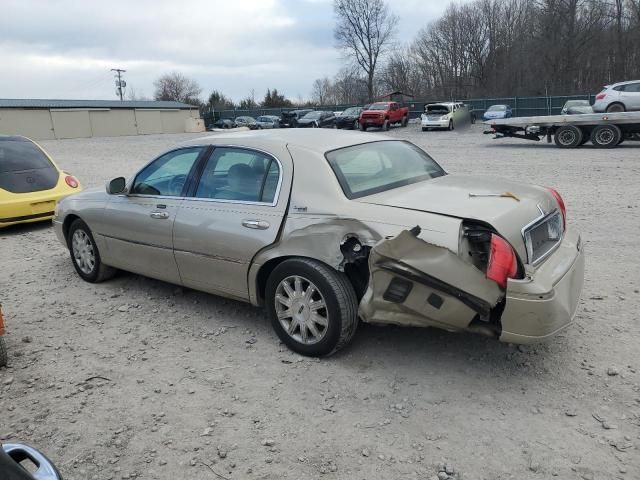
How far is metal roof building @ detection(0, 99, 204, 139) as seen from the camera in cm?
Answer: 4347

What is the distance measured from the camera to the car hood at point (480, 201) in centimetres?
322

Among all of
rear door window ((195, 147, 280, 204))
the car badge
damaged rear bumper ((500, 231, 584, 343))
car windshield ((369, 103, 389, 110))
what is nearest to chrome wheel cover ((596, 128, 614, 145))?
the car badge

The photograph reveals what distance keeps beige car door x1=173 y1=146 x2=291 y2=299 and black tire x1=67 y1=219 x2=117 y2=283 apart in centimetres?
140

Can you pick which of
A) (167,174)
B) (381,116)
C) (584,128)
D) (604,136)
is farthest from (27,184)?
(381,116)

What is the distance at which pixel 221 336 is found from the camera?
4.24m

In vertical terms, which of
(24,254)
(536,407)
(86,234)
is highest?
(86,234)

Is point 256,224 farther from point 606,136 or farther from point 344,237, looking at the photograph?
point 606,136

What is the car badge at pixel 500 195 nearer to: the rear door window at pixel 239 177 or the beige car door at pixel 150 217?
the rear door window at pixel 239 177

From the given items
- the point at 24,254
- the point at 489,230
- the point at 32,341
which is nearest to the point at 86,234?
the point at 32,341

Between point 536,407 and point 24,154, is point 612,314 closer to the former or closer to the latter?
point 536,407

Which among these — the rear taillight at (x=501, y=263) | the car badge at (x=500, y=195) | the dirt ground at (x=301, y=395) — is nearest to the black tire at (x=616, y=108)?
the dirt ground at (x=301, y=395)

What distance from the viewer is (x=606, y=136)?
17797 mm

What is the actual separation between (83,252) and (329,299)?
329cm

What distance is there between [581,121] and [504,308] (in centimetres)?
1735
